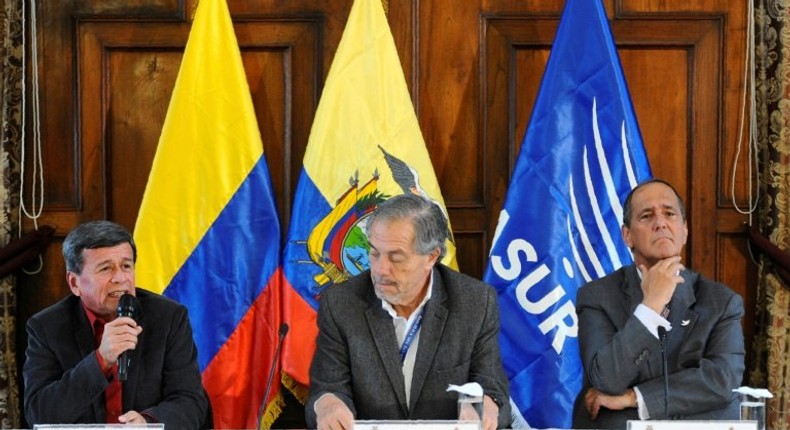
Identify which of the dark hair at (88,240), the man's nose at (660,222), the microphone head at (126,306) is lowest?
the microphone head at (126,306)

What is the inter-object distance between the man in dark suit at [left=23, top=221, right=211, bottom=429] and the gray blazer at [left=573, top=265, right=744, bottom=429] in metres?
1.18

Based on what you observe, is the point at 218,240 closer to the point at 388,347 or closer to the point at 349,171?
the point at 349,171

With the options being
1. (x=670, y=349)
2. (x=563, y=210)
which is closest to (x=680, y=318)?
(x=670, y=349)

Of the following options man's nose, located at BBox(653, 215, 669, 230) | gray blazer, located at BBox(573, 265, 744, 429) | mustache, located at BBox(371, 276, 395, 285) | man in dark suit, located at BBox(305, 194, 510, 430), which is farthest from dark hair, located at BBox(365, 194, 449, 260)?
man's nose, located at BBox(653, 215, 669, 230)

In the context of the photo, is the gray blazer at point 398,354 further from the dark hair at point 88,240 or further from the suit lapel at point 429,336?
the dark hair at point 88,240

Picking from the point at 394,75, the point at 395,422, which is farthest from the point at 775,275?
the point at 395,422

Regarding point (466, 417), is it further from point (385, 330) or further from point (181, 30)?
point (181, 30)

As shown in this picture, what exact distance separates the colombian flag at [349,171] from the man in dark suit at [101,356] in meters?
0.97

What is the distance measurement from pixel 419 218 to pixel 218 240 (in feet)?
4.52

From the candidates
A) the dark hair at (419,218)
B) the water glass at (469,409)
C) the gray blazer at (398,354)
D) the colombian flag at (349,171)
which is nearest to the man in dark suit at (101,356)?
the gray blazer at (398,354)

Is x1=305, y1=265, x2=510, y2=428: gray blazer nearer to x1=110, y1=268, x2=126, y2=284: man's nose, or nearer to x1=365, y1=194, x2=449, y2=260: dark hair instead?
x1=365, y1=194, x2=449, y2=260: dark hair

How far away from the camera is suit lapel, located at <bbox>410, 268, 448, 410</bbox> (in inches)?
118

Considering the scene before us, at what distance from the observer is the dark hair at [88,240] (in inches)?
121

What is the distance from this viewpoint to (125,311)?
293cm
